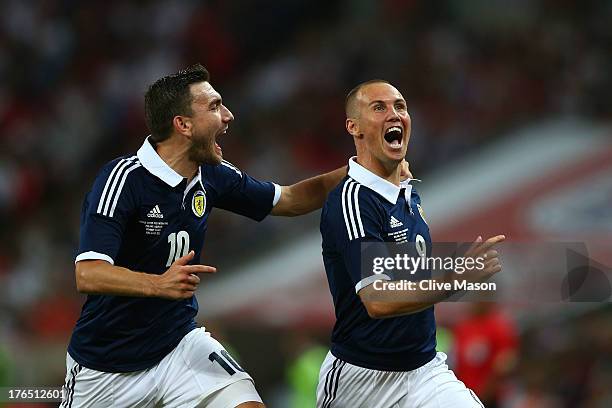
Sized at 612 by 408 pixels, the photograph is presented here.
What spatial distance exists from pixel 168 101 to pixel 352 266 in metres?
1.20

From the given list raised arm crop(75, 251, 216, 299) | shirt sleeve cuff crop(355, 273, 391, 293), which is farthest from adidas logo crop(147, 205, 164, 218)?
shirt sleeve cuff crop(355, 273, 391, 293)

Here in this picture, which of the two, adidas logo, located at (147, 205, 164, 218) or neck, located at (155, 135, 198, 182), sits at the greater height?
neck, located at (155, 135, 198, 182)

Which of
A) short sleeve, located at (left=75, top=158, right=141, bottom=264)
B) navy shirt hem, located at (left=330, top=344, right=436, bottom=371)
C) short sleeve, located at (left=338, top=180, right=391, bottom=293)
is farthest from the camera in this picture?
navy shirt hem, located at (left=330, top=344, right=436, bottom=371)

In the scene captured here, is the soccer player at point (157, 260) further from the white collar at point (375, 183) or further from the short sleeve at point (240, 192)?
the white collar at point (375, 183)

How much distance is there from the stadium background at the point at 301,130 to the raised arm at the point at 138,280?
4748mm

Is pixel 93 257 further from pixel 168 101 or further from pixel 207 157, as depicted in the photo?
pixel 168 101

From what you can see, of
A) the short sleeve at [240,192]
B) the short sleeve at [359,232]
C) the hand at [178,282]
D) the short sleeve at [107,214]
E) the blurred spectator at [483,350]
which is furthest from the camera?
the blurred spectator at [483,350]

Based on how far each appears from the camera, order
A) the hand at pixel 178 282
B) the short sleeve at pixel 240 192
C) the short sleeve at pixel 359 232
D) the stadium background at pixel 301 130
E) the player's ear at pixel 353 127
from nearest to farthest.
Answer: the hand at pixel 178 282 < the short sleeve at pixel 359 232 < the player's ear at pixel 353 127 < the short sleeve at pixel 240 192 < the stadium background at pixel 301 130

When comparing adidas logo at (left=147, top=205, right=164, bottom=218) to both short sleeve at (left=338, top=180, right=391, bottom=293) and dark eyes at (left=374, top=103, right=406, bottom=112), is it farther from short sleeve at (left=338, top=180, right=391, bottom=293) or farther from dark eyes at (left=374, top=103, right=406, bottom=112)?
dark eyes at (left=374, top=103, right=406, bottom=112)

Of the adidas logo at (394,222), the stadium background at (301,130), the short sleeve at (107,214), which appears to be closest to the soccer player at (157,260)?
the short sleeve at (107,214)

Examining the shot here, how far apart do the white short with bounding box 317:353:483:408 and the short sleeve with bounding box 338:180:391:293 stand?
0.46 metres

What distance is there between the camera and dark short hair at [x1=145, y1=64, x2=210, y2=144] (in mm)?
5559

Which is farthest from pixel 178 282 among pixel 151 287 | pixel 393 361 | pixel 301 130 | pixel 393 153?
pixel 301 130

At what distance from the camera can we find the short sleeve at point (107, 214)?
5.16 meters
